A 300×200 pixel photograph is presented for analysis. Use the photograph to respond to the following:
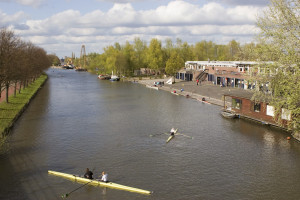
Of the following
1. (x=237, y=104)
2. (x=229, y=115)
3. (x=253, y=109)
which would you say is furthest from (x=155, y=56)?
(x=253, y=109)

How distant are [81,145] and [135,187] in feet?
44.6

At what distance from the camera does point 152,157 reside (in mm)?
31922

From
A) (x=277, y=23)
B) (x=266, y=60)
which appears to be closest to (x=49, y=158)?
(x=266, y=60)

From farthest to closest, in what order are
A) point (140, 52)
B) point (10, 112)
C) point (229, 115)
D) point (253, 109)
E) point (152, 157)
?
1. point (140, 52)
2. point (10, 112)
3. point (229, 115)
4. point (253, 109)
5. point (152, 157)

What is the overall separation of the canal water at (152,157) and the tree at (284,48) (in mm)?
7882

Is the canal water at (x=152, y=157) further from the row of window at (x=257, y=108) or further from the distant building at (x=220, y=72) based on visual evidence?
the distant building at (x=220, y=72)

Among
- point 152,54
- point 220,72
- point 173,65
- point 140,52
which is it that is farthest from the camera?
point 140,52

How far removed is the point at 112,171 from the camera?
2839cm

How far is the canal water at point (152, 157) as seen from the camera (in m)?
24.5

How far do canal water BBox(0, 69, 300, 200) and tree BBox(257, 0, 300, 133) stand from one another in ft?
25.9

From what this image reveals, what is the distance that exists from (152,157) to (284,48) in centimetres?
1901

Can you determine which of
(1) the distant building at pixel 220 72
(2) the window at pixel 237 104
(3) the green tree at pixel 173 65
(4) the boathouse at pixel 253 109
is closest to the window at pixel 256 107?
(4) the boathouse at pixel 253 109

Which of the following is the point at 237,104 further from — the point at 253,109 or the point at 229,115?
the point at 253,109

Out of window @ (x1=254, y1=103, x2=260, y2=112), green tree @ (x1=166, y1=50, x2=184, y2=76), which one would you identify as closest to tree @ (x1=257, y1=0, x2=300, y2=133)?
window @ (x1=254, y1=103, x2=260, y2=112)
